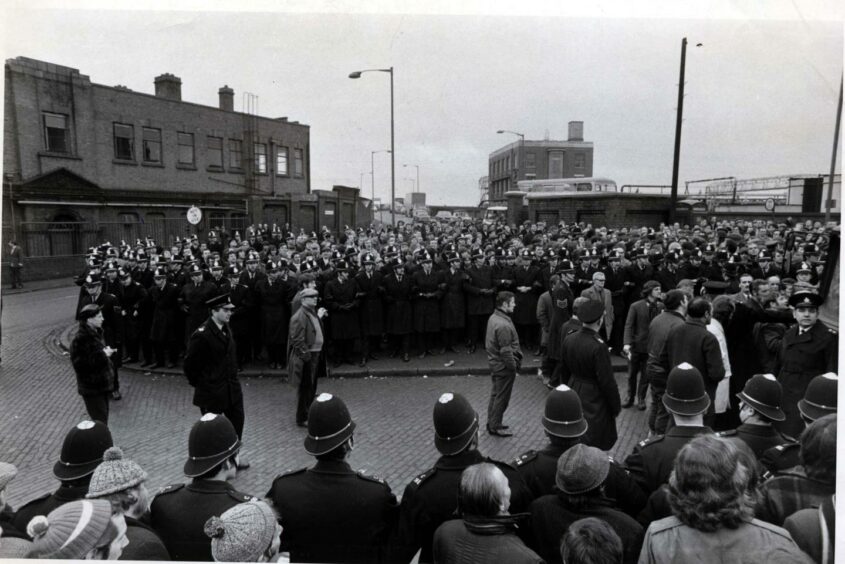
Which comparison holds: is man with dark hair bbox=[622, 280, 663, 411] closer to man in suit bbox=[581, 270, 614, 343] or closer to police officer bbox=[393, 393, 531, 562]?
man in suit bbox=[581, 270, 614, 343]

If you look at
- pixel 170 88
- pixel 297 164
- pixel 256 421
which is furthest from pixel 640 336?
pixel 297 164

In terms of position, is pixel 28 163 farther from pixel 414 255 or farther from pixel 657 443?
pixel 657 443

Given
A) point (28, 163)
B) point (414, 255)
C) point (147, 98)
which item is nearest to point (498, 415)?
point (414, 255)

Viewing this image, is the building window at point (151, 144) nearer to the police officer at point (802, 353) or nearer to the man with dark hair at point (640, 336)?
the man with dark hair at point (640, 336)

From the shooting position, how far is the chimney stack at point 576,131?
5917cm

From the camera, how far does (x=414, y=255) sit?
46.0ft

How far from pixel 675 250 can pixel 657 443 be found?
1093 centimetres

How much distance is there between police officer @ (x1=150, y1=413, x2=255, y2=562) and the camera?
3283mm

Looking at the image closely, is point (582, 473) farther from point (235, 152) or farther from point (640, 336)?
point (235, 152)

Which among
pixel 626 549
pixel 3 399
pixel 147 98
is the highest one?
pixel 147 98

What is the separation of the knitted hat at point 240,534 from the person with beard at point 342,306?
27.5 feet

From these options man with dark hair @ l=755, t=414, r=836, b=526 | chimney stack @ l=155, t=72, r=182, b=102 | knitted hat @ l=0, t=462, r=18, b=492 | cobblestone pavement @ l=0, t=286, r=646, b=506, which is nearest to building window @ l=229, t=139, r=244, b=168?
chimney stack @ l=155, t=72, r=182, b=102

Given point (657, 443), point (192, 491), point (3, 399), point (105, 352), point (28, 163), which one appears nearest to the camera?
point (192, 491)

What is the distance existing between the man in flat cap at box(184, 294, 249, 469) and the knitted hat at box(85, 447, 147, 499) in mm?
3216
